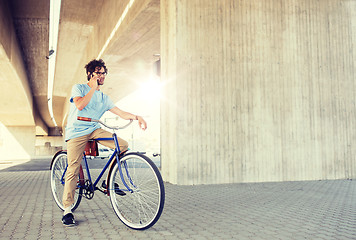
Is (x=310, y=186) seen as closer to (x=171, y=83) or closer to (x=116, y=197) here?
(x=171, y=83)

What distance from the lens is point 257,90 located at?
7598 millimetres

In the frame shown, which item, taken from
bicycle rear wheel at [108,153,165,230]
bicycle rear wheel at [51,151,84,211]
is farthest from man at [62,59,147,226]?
bicycle rear wheel at [51,151,84,211]

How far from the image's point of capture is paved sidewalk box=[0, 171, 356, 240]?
3213 millimetres

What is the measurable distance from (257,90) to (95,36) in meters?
9.43

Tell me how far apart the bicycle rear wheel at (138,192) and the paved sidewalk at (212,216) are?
0.43 feet

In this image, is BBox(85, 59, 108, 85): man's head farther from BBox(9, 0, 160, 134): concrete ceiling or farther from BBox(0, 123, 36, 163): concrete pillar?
BBox(0, 123, 36, 163): concrete pillar

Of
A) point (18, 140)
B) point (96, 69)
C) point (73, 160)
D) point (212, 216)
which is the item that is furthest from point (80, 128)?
point (18, 140)

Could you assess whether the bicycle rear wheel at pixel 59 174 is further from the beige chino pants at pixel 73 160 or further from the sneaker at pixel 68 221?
the sneaker at pixel 68 221

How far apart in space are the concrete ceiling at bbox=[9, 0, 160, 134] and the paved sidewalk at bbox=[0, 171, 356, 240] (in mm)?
5236

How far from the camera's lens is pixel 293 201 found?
5055 mm

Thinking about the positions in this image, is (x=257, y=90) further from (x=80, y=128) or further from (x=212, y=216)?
(x=80, y=128)

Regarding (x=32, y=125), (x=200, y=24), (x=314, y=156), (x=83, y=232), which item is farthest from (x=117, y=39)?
(x=32, y=125)

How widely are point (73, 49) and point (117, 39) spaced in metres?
6.79

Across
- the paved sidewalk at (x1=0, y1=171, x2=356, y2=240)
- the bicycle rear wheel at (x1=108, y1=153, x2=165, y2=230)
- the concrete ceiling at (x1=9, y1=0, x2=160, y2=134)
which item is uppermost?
the concrete ceiling at (x1=9, y1=0, x2=160, y2=134)
